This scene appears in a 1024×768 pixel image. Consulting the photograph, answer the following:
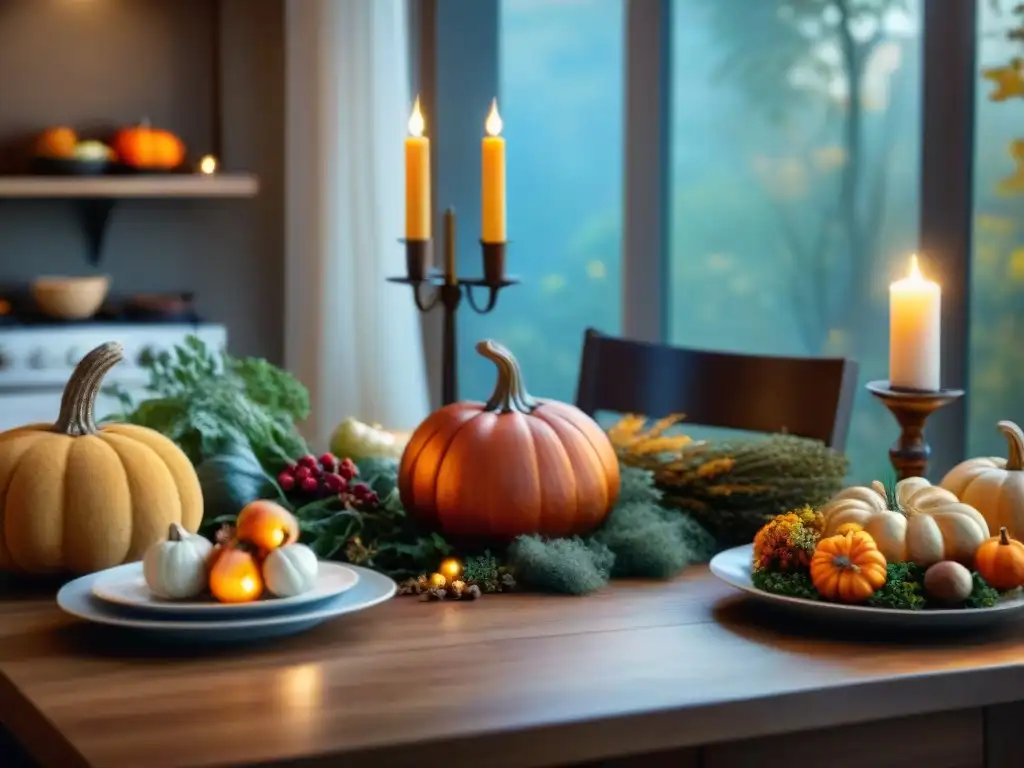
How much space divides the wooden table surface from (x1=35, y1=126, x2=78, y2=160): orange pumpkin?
2.88m

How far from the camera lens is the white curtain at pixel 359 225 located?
4.05 meters

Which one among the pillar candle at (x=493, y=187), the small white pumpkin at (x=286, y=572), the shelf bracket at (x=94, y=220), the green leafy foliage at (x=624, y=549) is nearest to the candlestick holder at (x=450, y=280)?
the pillar candle at (x=493, y=187)

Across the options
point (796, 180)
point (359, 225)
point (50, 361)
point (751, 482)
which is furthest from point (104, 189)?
point (751, 482)

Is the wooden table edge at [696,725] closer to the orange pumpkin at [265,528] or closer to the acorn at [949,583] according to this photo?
the acorn at [949,583]

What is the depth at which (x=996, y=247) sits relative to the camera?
2.54 metres

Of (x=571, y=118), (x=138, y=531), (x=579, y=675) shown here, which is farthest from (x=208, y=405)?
(x=571, y=118)

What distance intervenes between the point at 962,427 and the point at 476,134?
198 cm

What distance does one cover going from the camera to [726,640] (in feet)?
4.10

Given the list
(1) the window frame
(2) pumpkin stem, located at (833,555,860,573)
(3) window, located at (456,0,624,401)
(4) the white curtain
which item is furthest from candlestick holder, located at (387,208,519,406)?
(3) window, located at (456,0,624,401)

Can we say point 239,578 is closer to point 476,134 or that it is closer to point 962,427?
point 962,427

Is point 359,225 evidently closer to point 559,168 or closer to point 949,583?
point 559,168

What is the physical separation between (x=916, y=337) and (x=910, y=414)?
82 millimetres

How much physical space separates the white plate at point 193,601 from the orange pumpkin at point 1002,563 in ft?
1.80

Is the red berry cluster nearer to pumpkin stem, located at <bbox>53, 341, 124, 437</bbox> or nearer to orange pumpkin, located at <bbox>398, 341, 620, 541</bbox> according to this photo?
orange pumpkin, located at <bbox>398, 341, 620, 541</bbox>
